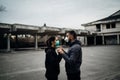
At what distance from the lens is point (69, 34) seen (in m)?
3.62

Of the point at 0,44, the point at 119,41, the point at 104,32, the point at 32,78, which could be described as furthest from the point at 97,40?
the point at 32,78

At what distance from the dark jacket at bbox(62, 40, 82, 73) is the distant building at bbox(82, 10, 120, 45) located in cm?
3973

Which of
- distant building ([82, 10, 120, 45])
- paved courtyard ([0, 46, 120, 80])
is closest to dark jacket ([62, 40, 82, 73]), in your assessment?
paved courtyard ([0, 46, 120, 80])

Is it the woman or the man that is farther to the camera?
the woman

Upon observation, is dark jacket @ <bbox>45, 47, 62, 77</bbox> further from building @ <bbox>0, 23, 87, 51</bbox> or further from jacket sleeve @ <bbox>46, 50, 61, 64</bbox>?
building @ <bbox>0, 23, 87, 51</bbox>

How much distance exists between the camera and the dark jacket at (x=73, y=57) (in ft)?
11.1

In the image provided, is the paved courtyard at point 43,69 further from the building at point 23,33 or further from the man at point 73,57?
the building at point 23,33

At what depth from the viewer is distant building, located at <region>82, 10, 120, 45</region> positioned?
1716 inches

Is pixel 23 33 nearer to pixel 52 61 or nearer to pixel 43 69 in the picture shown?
pixel 43 69

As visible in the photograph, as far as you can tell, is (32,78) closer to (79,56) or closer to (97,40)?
(79,56)

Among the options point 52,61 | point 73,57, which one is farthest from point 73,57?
point 52,61

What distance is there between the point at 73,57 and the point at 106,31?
44716mm

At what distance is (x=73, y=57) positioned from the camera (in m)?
3.39

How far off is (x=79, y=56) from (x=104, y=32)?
4479 centimetres
